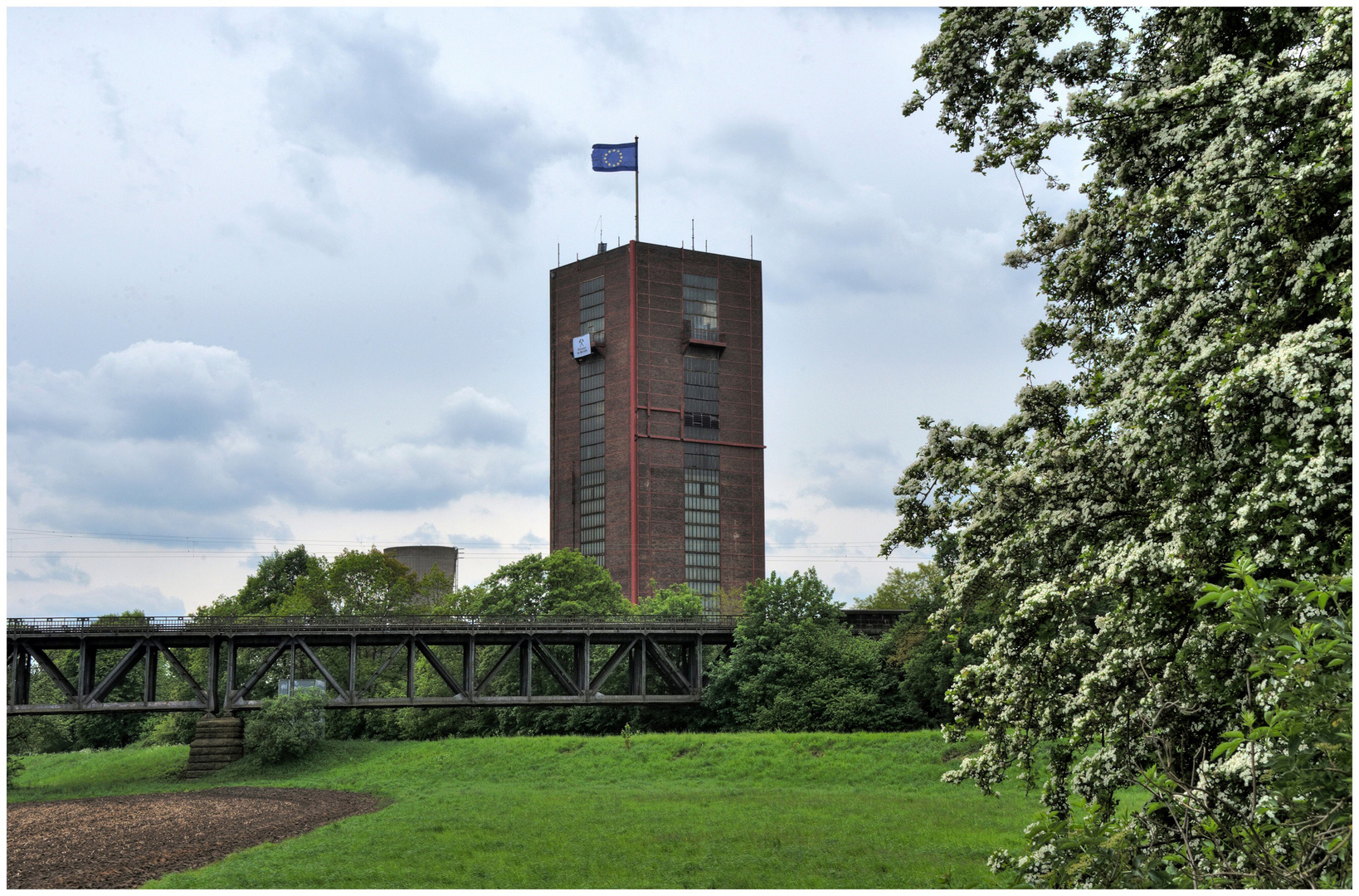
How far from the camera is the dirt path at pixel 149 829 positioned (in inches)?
944

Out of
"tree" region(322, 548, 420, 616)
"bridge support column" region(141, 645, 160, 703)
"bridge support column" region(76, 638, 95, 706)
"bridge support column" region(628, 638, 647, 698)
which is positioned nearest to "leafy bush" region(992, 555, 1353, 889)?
"bridge support column" region(628, 638, 647, 698)

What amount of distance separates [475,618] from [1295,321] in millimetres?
49234

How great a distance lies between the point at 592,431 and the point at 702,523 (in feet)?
64.2

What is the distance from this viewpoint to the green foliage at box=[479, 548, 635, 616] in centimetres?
7900

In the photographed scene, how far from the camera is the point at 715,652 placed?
6544 cm

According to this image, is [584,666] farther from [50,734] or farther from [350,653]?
[50,734]

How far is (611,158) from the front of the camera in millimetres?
119438

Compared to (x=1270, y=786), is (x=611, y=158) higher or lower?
higher

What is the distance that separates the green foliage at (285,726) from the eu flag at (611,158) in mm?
80481

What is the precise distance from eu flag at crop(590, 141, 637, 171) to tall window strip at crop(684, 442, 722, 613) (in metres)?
37.1

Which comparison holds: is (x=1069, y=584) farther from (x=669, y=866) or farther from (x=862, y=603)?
(x=862, y=603)

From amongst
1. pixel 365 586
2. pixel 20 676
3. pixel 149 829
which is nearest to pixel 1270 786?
pixel 149 829

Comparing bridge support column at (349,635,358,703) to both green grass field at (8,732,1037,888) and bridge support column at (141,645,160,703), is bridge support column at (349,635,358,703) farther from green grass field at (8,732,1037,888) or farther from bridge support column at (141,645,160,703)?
bridge support column at (141,645,160,703)

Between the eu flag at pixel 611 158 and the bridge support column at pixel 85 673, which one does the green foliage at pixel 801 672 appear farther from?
the eu flag at pixel 611 158
